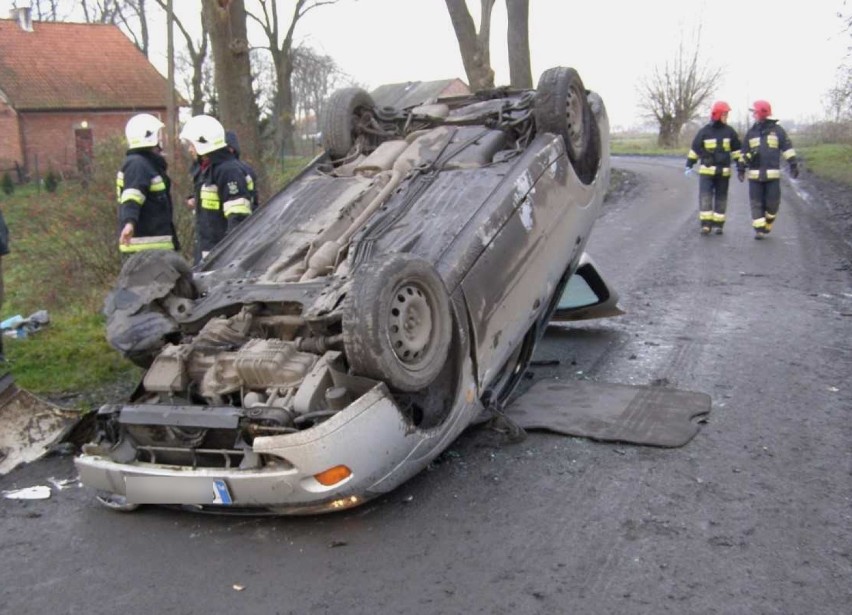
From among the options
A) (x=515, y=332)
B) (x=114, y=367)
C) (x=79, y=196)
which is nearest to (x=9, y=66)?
(x=79, y=196)

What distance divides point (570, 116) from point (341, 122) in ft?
5.17

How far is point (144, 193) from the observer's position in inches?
245

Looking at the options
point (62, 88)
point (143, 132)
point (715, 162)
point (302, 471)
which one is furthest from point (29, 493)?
point (62, 88)

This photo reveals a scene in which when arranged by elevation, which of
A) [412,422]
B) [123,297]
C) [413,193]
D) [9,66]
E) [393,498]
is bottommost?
[393,498]

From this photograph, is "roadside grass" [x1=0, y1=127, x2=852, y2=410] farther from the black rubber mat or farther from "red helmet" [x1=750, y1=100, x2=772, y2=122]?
"red helmet" [x1=750, y1=100, x2=772, y2=122]

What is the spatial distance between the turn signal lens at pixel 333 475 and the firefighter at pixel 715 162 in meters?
8.71

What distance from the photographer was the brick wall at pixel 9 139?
33.3 m

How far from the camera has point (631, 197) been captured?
16.0 m

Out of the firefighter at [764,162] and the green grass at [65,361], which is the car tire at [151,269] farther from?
the firefighter at [764,162]

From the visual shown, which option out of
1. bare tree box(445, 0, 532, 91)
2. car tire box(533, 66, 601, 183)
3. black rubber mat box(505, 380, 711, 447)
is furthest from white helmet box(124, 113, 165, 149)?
bare tree box(445, 0, 532, 91)

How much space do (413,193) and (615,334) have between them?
2.46 m

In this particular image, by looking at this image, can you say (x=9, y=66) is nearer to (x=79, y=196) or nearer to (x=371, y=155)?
(x=79, y=196)

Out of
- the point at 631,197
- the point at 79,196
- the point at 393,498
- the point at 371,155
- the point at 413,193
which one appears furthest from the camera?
the point at 631,197

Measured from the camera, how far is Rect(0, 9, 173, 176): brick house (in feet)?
110
